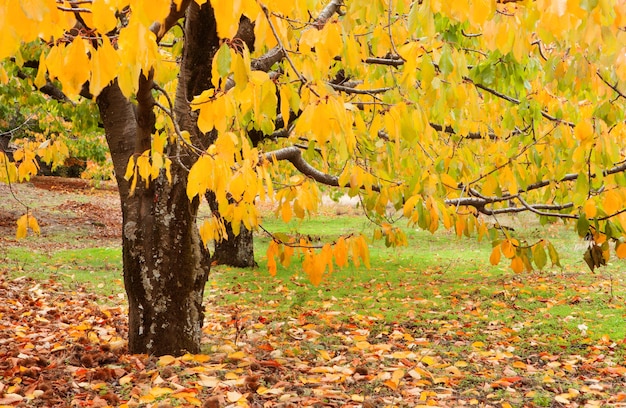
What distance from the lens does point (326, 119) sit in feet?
6.44

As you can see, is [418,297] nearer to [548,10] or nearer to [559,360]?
[559,360]

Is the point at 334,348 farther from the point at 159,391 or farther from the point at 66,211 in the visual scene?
the point at 66,211

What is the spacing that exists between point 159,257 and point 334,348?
2014 mm

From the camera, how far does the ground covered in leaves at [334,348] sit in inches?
151

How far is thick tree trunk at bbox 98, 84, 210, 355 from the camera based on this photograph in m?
4.31

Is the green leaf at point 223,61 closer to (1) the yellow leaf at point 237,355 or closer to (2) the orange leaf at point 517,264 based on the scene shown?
(2) the orange leaf at point 517,264

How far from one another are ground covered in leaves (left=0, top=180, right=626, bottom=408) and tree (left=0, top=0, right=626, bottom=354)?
62 centimetres

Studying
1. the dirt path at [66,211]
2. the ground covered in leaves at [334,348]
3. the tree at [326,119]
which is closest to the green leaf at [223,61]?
the tree at [326,119]

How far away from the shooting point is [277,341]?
5.56 m

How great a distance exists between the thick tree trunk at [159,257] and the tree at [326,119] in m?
0.01

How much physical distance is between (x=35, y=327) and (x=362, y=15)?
4484 millimetres

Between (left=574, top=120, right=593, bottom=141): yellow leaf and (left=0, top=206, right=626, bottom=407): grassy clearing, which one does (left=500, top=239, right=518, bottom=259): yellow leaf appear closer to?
(left=574, top=120, right=593, bottom=141): yellow leaf

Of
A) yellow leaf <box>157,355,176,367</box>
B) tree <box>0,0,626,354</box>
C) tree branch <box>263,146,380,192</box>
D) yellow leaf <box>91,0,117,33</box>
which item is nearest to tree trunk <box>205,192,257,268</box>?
tree <box>0,0,626,354</box>

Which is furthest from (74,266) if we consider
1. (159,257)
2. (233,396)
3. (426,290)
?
(233,396)
